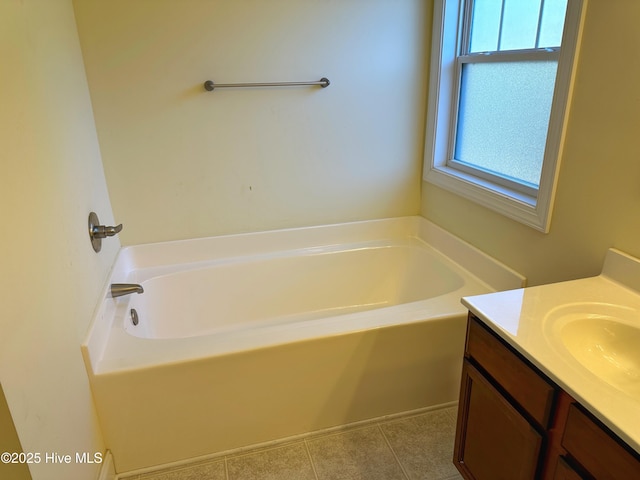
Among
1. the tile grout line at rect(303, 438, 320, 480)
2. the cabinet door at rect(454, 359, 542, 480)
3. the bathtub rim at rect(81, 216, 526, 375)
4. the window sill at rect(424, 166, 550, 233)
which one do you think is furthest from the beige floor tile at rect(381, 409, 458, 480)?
the window sill at rect(424, 166, 550, 233)

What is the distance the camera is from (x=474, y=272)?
2.04m

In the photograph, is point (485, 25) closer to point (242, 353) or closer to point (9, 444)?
point (242, 353)

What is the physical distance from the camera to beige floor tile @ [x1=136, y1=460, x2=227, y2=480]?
1613 mm

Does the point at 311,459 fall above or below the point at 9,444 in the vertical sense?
below

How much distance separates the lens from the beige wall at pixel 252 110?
6.43 ft

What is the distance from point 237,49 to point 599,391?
6.28ft

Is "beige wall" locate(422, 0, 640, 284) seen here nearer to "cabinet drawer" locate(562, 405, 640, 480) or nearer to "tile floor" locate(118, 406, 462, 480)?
"cabinet drawer" locate(562, 405, 640, 480)

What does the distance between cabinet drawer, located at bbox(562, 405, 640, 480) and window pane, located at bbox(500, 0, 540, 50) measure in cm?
139

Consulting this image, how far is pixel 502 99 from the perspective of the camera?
192 cm

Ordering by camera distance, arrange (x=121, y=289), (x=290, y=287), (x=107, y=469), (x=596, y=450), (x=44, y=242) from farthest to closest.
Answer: (x=290, y=287) < (x=121, y=289) < (x=107, y=469) < (x=44, y=242) < (x=596, y=450)

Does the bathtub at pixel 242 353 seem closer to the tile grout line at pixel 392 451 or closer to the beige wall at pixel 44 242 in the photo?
the tile grout line at pixel 392 451

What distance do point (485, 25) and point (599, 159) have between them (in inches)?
36.9

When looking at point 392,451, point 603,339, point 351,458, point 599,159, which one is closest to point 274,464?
point 351,458

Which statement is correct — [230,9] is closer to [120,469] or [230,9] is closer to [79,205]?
[79,205]
